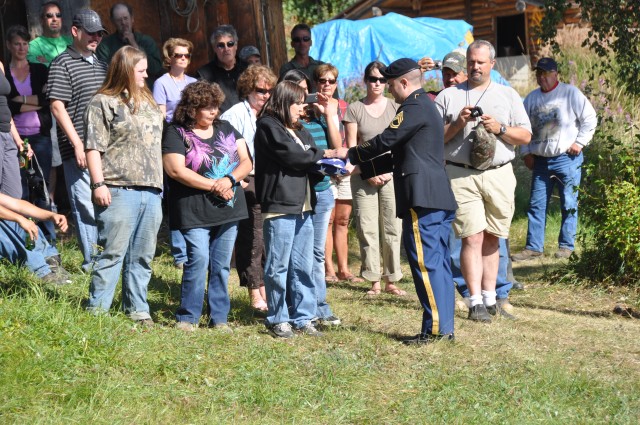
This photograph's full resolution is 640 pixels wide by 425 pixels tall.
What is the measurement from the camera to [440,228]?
21.1 feet

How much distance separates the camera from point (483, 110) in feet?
23.4

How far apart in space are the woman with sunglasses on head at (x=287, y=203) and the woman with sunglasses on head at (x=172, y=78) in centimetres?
204

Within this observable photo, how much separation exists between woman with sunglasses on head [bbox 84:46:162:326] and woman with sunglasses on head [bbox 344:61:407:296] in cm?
250

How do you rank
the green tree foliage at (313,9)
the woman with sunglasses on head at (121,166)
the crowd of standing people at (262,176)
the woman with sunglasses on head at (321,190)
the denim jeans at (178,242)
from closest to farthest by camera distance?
the woman with sunglasses on head at (121,166) → the crowd of standing people at (262,176) → the denim jeans at (178,242) → the woman with sunglasses on head at (321,190) → the green tree foliage at (313,9)

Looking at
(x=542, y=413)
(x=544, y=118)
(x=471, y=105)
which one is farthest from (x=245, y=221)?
(x=544, y=118)

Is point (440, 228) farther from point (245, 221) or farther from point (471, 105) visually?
point (245, 221)

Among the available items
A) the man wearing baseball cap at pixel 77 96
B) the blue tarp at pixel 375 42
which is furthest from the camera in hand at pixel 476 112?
the blue tarp at pixel 375 42

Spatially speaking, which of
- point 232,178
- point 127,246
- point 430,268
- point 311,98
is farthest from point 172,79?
point 430,268

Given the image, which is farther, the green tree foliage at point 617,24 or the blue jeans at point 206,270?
the green tree foliage at point 617,24

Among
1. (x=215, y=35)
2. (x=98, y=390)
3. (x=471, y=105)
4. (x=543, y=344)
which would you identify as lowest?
(x=543, y=344)

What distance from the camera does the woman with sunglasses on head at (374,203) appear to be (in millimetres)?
8242

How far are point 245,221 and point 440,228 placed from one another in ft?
5.70

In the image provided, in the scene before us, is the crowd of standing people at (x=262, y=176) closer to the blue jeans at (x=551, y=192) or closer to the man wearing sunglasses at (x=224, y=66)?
the man wearing sunglasses at (x=224, y=66)

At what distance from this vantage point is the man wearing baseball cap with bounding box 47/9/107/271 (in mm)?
7285
